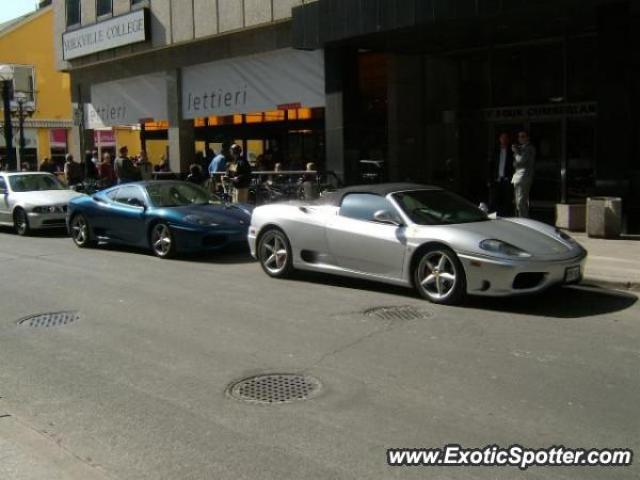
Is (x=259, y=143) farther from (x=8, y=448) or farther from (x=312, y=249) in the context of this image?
(x=8, y=448)

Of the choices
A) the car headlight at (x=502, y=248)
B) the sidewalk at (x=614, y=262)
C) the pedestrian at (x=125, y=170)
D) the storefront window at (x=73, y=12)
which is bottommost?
the sidewalk at (x=614, y=262)

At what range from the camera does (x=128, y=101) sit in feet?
80.3

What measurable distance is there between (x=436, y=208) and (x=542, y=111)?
892cm

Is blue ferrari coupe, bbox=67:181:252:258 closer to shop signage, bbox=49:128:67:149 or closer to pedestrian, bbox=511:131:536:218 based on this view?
pedestrian, bbox=511:131:536:218

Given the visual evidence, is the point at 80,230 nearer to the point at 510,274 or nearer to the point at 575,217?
the point at 510,274

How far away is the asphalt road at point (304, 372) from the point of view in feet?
13.1

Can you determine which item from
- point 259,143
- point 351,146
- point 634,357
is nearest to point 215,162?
point 351,146

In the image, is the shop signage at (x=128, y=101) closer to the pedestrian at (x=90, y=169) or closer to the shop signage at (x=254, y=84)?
the shop signage at (x=254, y=84)

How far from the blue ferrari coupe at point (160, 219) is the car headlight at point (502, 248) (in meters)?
5.34

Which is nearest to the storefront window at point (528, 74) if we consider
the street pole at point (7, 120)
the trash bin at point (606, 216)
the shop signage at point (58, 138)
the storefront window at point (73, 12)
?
the trash bin at point (606, 216)

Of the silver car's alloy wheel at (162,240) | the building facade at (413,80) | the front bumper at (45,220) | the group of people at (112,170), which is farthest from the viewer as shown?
the group of people at (112,170)

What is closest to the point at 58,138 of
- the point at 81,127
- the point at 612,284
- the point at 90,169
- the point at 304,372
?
the point at 81,127

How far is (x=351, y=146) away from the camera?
16.5 m

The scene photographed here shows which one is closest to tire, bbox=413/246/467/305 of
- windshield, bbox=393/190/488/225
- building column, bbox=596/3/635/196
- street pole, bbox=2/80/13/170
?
windshield, bbox=393/190/488/225
